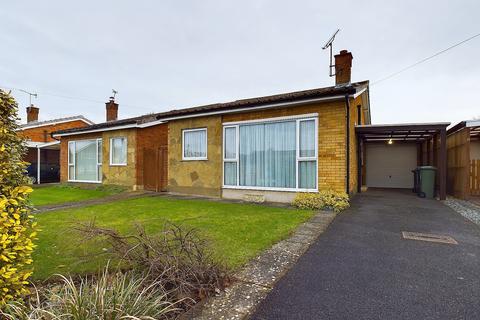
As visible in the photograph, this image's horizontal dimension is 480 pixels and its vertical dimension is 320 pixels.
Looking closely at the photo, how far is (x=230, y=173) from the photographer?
10.4 meters

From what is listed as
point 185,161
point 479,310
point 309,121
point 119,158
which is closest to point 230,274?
point 479,310

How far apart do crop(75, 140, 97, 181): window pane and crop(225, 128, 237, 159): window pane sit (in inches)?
363

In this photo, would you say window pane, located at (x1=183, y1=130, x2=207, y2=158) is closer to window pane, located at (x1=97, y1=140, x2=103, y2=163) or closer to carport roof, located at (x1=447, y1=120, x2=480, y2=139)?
window pane, located at (x1=97, y1=140, x2=103, y2=163)

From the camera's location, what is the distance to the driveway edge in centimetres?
248

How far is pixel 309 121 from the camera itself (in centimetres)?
869

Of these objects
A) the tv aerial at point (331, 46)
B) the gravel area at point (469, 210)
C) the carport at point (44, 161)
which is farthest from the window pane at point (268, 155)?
the carport at point (44, 161)

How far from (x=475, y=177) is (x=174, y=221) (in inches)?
503

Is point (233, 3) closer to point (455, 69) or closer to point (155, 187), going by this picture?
point (155, 187)

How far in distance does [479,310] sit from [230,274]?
8.62ft

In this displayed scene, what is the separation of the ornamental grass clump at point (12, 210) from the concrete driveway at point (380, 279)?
83.4 inches

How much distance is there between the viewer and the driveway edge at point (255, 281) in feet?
8.13

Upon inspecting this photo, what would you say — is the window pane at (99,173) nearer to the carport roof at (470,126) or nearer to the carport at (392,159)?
the carport at (392,159)

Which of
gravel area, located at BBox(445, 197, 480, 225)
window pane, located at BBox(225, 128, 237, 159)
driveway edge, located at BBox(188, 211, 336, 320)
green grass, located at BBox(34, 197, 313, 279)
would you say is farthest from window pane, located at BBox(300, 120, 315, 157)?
gravel area, located at BBox(445, 197, 480, 225)

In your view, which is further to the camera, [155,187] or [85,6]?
[155,187]
